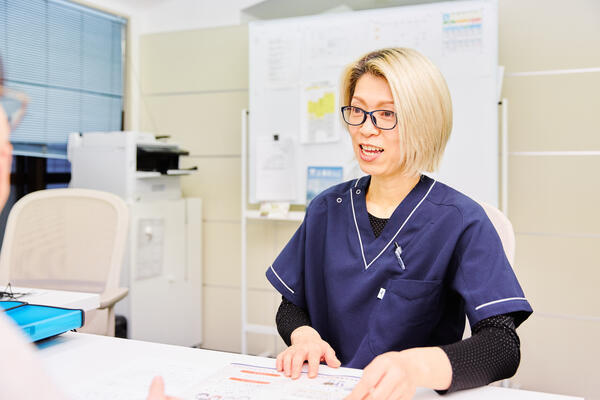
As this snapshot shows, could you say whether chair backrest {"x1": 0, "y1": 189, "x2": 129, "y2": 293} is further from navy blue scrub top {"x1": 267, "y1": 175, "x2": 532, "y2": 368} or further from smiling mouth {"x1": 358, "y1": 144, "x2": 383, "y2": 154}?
smiling mouth {"x1": 358, "y1": 144, "x2": 383, "y2": 154}

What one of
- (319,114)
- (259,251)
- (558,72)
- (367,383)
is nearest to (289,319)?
(367,383)

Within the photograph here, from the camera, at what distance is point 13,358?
1.12 feet

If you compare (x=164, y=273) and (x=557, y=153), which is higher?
(x=557, y=153)

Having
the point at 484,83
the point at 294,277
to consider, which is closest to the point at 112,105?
the point at 484,83

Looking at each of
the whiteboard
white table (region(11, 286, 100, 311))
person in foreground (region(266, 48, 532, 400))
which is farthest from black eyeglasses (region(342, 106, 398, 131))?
the whiteboard

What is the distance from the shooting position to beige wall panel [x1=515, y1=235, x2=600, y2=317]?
2.79 meters

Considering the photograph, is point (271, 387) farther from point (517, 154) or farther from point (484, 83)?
point (517, 154)

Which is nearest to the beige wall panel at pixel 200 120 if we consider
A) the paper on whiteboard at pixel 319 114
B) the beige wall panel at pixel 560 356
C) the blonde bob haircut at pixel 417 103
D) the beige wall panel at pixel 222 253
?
the beige wall panel at pixel 222 253

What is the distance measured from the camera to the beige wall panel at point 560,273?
279 cm

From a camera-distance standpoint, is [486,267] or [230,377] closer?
[230,377]

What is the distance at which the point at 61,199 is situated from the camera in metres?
2.09

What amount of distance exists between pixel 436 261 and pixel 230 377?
1.66 ft

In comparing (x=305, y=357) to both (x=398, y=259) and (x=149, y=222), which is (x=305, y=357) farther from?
(x=149, y=222)

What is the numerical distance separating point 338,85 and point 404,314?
5.04 feet
